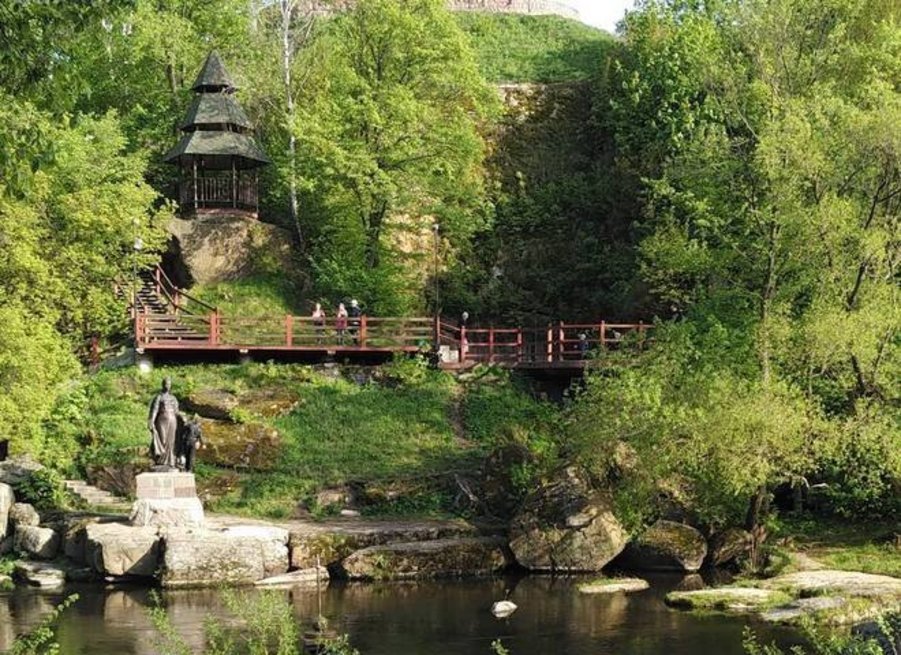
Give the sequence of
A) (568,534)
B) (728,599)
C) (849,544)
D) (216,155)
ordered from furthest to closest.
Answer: (216,155)
(849,544)
(568,534)
(728,599)

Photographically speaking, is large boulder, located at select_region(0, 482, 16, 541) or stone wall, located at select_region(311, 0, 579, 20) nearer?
large boulder, located at select_region(0, 482, 16, 541)

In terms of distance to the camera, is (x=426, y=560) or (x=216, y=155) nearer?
(x=426, y=560)

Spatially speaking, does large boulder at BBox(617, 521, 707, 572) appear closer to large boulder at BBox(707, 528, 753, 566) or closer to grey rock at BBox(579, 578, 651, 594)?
large boulder at BBox(707, 528, 753, 566)

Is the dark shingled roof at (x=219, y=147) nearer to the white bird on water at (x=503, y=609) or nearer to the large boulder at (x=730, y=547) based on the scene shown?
the large boulder at (x=730, y=547)

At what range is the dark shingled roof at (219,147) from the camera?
45.3 m

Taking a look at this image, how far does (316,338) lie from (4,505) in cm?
1396

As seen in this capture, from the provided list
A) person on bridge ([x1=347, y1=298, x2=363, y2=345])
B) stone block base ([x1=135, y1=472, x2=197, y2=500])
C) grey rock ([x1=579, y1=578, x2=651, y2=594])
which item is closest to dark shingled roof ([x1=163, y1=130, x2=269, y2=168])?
person on bridge ([x1=347, y1=298, x2=363, y2=345])

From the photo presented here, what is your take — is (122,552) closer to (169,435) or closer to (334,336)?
(169,435)

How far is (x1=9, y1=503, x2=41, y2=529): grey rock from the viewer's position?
28.5m

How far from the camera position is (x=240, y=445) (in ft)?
109

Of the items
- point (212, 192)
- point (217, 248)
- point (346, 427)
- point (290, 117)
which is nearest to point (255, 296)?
point (217, 248)

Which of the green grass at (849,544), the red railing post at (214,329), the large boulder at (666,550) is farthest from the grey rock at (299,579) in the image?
the red railing post at (214,329)

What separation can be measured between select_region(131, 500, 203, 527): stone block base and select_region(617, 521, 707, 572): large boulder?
1043cm

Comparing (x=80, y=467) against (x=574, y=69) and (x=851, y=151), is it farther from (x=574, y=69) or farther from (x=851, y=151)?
(x=574, y=69)
